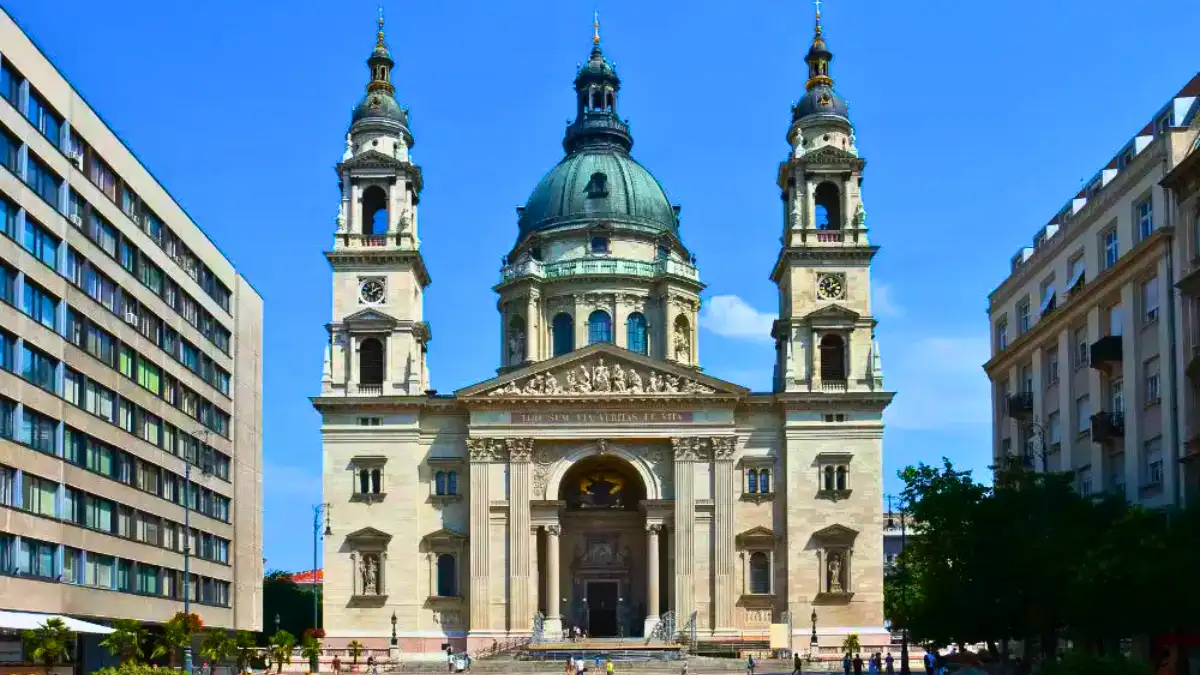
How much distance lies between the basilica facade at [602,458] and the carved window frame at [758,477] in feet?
0.28

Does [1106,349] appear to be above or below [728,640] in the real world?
above

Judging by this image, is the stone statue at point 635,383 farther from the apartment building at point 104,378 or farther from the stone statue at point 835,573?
the apartment building at point 104,378

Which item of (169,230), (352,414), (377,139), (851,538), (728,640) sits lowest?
(728,640)

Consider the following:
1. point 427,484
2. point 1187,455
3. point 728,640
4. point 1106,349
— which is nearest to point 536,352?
point 427,484

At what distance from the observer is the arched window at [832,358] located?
3361 inches

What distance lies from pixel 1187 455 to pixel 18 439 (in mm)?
33094

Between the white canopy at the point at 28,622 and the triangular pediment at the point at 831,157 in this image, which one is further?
the triangular pediment at the point at 831,157

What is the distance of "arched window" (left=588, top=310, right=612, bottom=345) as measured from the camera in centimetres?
9519

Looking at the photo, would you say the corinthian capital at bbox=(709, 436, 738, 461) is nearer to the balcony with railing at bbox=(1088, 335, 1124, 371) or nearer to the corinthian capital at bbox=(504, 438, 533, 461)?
the corinthian capital at bbox=(504, 438, 533, 461)

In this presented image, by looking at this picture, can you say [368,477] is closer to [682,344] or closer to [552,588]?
[552,588]

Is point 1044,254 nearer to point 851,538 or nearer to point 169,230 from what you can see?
point 851,538

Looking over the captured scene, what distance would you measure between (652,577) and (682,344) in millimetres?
17843

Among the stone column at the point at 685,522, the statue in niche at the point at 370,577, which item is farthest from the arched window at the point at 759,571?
the statue in niche at the point at 370,577

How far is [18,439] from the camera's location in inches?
1892
